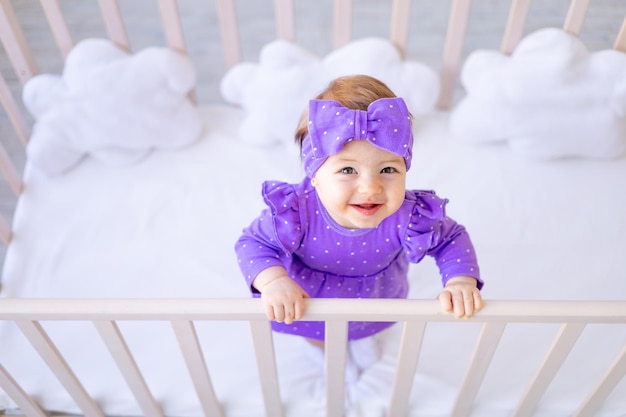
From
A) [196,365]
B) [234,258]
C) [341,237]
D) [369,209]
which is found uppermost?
[369,209]

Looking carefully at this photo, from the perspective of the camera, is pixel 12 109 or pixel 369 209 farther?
pixel 12 109

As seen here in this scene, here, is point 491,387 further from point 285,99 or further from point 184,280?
point 285,99

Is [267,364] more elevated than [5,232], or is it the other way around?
[267,364]

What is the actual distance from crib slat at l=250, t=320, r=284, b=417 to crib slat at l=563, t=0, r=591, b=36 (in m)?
0.92

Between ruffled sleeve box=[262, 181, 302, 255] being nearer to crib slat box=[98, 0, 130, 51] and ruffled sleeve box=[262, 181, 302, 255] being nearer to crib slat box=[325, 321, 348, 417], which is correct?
crib slat box=[325, 321, 348, 417]

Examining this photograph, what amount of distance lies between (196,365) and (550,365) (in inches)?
18.8

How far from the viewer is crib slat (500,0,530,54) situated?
49.5 inches

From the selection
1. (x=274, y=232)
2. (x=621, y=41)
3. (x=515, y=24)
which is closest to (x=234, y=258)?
(x=274, y=232)

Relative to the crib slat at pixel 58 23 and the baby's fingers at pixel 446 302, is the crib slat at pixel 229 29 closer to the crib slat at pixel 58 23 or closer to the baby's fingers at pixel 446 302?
the crib slat at pixel 58 23

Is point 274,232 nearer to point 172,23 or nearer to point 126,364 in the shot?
point 126,364

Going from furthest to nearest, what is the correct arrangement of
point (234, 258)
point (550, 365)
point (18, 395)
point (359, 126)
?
point (234, 258) < point (18, 395) < point (550, 365) < point (359, 126)

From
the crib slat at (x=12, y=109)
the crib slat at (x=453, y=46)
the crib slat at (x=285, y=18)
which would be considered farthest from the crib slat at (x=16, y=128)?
the crib slat at (x=453, y=46)

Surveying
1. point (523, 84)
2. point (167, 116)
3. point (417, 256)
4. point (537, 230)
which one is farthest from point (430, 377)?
point (167, 116)

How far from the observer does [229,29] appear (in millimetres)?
1335
